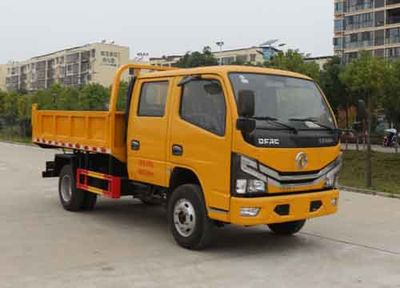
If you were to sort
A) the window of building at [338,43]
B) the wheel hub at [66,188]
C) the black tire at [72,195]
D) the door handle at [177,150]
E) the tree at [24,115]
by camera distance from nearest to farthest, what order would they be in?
the door handle at [177,150]
the black tire at [72,195]
the wheel hub at [66,188]
the tree at [24,115]
the window of building at [338,43]

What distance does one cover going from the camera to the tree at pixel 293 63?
22828 mm

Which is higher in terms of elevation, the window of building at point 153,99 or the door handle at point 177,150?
the window of building at point 153,99

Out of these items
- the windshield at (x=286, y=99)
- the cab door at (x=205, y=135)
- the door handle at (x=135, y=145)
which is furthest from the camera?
the door handle at (x=135, y=145)

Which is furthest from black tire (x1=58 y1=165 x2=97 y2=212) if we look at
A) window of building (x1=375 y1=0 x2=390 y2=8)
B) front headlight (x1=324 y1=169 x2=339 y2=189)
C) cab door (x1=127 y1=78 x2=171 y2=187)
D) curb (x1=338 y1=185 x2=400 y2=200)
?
window of building (x1=375 y1=0 x2=390 y2=8)

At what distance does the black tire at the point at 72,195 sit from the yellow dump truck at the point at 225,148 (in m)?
1.49

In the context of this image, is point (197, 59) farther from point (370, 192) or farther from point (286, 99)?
point (286, 99)

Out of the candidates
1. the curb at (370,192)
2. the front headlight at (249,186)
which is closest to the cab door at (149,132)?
the front headlight at (249,186)

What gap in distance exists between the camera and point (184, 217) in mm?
7535

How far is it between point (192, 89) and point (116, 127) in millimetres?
1702

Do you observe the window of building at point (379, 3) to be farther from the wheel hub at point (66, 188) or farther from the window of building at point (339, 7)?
the wheel hub at point (66, 188)

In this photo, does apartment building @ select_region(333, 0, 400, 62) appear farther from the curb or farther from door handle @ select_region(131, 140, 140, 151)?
door handle @ select_region(131, 140, 140, 151)

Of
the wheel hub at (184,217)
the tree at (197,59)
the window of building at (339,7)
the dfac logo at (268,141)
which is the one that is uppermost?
the window of building at (339,7)

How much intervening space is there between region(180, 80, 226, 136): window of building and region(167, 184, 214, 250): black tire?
2.66 ft

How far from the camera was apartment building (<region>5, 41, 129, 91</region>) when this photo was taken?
372ft
